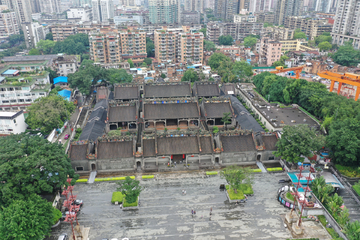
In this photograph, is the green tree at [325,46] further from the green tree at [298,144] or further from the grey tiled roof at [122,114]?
the grey tiled roof at [122,114]

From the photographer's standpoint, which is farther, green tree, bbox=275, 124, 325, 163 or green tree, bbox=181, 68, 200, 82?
green tree, bbox=181, 68, 200, 82

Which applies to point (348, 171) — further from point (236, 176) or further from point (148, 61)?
point (148, 61)

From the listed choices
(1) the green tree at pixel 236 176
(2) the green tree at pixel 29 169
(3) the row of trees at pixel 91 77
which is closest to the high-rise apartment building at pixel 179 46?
(3) the row of trees at pixel 91 77

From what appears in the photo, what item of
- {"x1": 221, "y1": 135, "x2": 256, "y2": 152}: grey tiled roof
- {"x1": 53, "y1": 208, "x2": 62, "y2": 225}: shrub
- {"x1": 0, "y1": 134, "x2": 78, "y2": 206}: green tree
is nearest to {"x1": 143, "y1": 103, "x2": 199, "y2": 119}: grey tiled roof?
{"x1": 221, "y1": 135, "x2": 256, "y2": 152}: grey tiled roof

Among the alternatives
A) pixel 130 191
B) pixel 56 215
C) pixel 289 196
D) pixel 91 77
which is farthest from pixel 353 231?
pixel 91 77

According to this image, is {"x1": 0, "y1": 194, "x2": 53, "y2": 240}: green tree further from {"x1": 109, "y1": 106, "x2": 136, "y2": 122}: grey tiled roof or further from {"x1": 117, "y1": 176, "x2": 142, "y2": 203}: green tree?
{"x1": 109, "y1": 106, "x2": 136, "y2": 122}: grey tiled roof

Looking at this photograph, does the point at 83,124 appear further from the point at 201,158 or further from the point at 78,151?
the point at 201,158

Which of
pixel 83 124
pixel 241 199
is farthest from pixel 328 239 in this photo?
pixel 83 124
